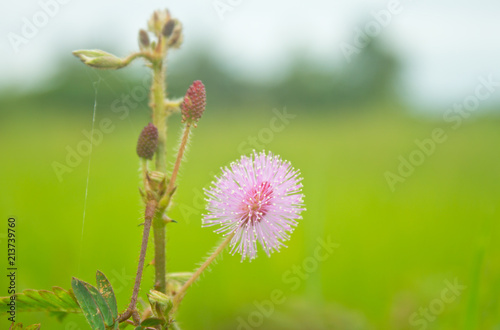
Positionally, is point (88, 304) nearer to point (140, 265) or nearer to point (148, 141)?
point (140, 265)

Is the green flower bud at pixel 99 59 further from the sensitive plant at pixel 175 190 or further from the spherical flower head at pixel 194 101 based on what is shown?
the spherical flower head at pixel 194 101

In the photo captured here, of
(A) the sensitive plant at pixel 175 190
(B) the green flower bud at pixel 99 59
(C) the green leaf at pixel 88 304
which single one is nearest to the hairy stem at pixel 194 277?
(A) the sensitive plant at pixel 175 190

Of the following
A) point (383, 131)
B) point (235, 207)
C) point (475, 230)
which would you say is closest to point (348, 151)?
point (383, 131)

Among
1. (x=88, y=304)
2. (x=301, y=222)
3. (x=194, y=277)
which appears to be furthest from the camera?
(x=301, y=222)

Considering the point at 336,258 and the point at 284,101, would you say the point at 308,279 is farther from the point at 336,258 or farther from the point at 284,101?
the point at 284,101

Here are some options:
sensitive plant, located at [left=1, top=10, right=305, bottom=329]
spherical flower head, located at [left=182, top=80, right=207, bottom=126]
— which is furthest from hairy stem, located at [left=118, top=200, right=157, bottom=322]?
spherical flower head, located at [left=182, top=80, right=207, bottom=126]

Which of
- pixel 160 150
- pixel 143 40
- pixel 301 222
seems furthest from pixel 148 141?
pixel 301 222
